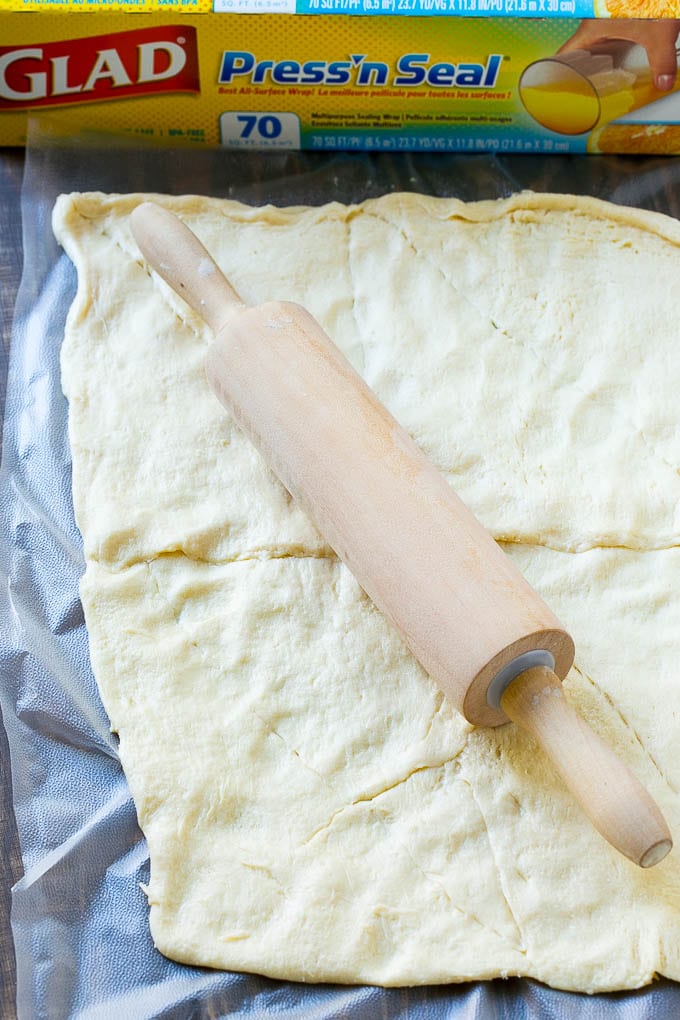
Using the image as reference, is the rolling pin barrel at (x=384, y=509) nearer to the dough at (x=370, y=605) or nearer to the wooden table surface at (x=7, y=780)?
the dough at (x=370, y=605)

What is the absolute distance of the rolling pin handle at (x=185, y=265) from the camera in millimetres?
1550

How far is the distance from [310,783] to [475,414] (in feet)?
2.02

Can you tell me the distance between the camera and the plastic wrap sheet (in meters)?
1.28

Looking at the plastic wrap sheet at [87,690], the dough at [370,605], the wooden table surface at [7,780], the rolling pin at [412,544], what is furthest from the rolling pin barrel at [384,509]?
the wooden table surface at [7,780]

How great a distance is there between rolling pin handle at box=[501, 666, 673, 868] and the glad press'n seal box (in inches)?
43.7

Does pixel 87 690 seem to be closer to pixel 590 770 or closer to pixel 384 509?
pixel 384 509

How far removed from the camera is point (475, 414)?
161 centimetres

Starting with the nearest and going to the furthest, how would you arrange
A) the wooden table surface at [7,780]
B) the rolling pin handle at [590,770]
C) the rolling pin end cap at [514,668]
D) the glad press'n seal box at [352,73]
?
the rolling pin handle at [590,770]
the rolling pin end cap at [514,668]
the wooden table surface at [7,780]
the glad press'n seal box at [352,73]

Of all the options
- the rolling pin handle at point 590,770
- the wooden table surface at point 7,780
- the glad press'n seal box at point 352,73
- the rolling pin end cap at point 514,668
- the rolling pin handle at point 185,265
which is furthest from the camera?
the glad press'n seal box at point 352,73

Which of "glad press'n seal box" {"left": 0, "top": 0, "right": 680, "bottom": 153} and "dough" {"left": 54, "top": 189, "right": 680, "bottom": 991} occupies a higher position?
"glad press'n seal box" {"left": 0, "top": 0, "right": 680, "bottom": 153}

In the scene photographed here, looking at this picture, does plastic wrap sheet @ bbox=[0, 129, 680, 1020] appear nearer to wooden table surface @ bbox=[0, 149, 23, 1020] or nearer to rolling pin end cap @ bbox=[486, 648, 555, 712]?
wooden table surface @ bbox=[0, 149, 23, 1020]

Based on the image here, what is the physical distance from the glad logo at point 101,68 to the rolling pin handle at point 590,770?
123cm

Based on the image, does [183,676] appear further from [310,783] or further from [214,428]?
[214,428]

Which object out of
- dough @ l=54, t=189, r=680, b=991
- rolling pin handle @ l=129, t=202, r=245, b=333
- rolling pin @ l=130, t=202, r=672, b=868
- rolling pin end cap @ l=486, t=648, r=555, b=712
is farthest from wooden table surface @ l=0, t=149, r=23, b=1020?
rolling pin end cap @ l=486, t=648, r=555, b=712
